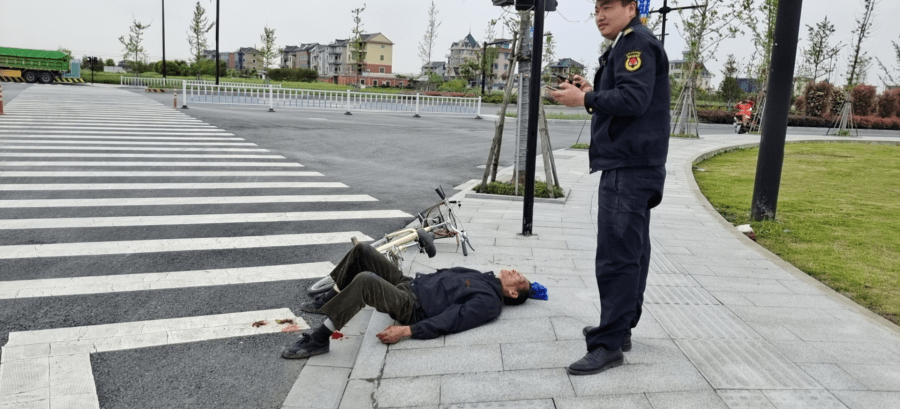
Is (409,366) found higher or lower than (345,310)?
A: lower

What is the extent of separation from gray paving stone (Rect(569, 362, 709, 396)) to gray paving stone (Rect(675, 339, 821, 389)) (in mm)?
94

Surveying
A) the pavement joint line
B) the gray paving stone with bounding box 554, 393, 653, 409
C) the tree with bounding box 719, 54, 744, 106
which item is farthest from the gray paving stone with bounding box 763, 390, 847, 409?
the tree with bounding box 719, 54, 744, 106

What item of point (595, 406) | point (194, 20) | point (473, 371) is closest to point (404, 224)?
point (473, 371)

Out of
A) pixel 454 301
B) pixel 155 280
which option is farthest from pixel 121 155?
pixel 454 301

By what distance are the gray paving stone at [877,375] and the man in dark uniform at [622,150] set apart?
120cm

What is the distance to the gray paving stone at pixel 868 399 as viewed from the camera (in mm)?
2891

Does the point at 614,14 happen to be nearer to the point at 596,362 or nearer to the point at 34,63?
the point at 596,362

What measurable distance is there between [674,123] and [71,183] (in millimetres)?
20687

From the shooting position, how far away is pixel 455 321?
12.2 feet

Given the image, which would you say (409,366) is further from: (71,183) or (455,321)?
(71,183)

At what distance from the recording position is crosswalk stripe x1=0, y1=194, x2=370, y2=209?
733cm

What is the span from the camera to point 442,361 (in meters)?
3.38

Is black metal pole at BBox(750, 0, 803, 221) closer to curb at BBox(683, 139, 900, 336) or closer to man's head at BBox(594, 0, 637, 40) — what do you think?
curb at BBox(683, 139, 900, 336)

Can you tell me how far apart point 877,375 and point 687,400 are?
1.15 m
